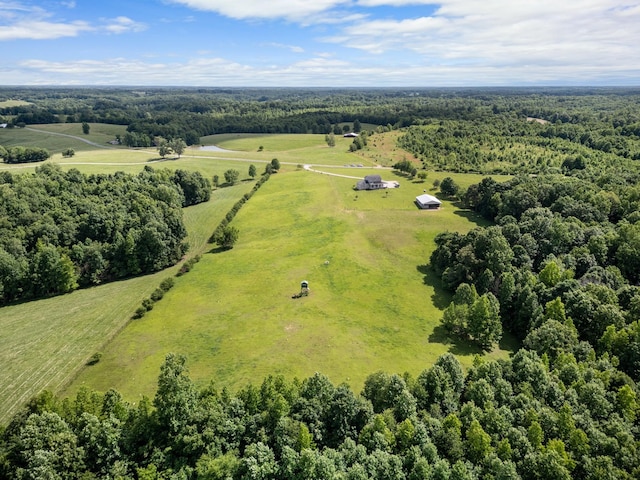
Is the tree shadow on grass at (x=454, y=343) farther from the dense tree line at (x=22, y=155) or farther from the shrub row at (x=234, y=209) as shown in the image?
the dense tree line at (x=22, y=155)

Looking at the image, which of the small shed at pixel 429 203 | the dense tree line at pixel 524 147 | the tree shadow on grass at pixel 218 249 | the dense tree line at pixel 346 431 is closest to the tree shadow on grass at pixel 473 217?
the small shed at pixel 429 203

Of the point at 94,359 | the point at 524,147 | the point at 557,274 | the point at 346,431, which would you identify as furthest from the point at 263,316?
the point at 524,147

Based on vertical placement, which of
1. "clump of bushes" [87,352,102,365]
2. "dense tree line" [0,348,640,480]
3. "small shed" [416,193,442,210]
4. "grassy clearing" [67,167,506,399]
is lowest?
"clump of bushes" [87,352,102,365]

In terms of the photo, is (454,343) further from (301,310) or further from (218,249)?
(218,249)

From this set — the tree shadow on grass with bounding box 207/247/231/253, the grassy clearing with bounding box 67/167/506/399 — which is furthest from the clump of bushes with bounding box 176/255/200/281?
the tree shadow on grass with bounding box 207/247/231/253

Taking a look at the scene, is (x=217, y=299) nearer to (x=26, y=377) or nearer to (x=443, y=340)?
(x=26, y=377)

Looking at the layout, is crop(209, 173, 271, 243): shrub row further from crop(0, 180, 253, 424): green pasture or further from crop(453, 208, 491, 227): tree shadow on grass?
crop(453, 208, 491, 227): tree shadow on grass

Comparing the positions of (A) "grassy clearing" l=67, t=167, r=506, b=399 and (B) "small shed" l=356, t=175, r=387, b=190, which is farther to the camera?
(B) "small shed" l=356, t=175, r=387, b=190
